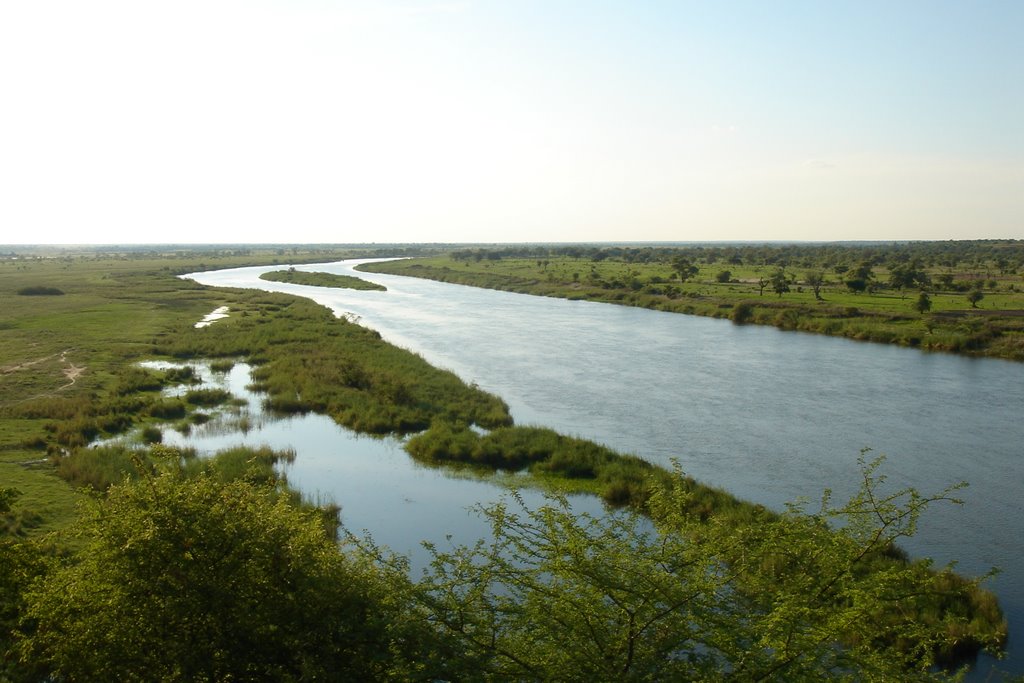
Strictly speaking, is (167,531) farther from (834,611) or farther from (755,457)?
(755,457)

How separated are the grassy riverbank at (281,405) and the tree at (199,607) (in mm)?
4206

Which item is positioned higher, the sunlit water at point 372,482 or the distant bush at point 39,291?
the distant bush at point 39,291

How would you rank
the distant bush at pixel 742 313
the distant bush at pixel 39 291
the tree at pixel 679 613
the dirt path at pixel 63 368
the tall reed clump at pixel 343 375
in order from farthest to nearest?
the distant bush at pixel 39 291 → the distant bush at pixel 742 313 → the dirt path at pixel 63 368 → the tall reed clump at pixel 343 375 → the tree at pixel 679 613

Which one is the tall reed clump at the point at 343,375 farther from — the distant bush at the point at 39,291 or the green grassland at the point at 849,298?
the distant bush at the point at 39,291

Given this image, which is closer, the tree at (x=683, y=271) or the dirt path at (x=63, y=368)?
the dirt path at (x=63, y=368)

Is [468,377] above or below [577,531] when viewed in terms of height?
below

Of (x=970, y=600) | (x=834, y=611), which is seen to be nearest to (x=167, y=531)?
(x=834, y=611)

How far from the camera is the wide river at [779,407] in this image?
2100 centimetres

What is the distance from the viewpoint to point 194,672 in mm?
8680

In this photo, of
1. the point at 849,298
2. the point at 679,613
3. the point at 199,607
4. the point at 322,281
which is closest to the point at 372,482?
the point at 199,607

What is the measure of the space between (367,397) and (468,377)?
290 inches

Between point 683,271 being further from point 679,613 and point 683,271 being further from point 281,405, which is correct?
point 679,613

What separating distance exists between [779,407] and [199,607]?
28641 millimetres

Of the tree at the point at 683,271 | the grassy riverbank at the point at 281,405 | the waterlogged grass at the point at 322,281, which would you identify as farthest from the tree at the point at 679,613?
the waterlogged grass at the point at 322,281
